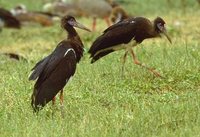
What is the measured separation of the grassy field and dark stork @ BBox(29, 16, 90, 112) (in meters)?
0.25

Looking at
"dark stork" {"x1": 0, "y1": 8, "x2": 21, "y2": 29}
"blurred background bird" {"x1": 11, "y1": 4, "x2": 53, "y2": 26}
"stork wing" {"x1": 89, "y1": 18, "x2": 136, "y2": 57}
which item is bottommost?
"blurred background bird" {"x1": 11, "y1": 4, "x2": 53, "y2": 26}

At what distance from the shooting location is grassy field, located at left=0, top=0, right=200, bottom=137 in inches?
270

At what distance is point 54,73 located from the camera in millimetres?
7660

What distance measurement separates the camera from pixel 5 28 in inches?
740

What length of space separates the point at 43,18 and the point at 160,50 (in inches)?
333

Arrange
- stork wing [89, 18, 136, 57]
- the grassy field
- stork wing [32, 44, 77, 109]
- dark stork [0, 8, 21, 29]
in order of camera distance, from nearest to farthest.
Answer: the grassy field, stork wing [32, 44, 77, 109], stork wing [89, 18, 136, 57], dark stork [0, 8, 21, 29]

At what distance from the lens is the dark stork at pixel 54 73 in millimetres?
7465

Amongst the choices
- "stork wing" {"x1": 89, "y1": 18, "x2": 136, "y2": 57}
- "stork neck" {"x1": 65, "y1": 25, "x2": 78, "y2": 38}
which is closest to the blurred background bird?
"stork wing" {"x1": 89, "y1": 18, "x2": 136, "y2": 57}

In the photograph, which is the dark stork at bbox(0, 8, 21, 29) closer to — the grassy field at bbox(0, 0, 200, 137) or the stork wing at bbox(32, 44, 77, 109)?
the grassy field at bbox(0, 0, 200, 137)

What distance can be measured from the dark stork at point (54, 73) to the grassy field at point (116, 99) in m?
0.25

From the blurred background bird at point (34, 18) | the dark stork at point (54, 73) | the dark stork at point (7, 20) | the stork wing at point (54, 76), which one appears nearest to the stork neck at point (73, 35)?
the dark stork at point (54, 73)

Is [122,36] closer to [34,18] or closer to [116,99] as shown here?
Answer: [116,99]

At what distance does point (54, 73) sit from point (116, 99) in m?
1.04

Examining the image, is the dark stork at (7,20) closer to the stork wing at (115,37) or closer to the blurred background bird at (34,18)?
the blurred background bird at (34,18)
